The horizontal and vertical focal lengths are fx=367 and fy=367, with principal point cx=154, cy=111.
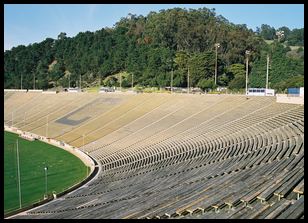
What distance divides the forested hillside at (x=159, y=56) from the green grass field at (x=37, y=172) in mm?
30194

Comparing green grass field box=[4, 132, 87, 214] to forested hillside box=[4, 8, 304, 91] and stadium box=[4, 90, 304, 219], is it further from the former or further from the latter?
forested hillside box=[4, 8, 304, 91]

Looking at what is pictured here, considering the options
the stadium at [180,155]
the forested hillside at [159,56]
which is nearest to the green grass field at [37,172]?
the stadium at [180,155]

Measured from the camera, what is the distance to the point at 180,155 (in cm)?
2369

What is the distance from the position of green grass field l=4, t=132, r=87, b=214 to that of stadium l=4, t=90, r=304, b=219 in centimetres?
138

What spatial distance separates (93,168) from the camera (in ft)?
→ 84.3

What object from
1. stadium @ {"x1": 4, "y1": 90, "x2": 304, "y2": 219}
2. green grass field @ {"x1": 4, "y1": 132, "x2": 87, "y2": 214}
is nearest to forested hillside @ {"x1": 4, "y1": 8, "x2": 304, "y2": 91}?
stadium @ {"x1": 4, "y1": 90, "x2": 304, "y2": 219}

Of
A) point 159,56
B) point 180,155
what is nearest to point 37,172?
point 180,155

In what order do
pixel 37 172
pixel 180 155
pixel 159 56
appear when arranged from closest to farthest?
pixel 180 155 < pixel 37 172 < pixel 159 56

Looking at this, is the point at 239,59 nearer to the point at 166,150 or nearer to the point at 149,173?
the point at 166,150

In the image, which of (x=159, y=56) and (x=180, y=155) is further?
(x=159, y=56)

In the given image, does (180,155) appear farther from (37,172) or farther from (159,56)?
(159,56)

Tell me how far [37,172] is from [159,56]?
51.0 m

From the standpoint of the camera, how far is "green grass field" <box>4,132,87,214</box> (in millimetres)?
20125

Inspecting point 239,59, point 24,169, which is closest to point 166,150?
point 24,169
